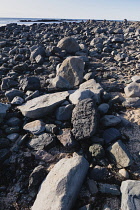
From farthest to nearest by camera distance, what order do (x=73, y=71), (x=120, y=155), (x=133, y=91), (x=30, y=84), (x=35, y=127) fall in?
(x=73, y=71) → (x=30, y=84) → (x=133, y=91) → (x=35, y=127) → (x=120, y=155)

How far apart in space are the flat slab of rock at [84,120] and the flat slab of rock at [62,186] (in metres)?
0.60

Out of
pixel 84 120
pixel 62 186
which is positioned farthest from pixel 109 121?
pixel 62 186

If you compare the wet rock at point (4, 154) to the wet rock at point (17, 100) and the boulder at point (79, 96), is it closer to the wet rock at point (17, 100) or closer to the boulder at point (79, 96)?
the wet rock at point (17, 100)

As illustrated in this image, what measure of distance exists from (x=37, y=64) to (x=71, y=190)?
19.9ft

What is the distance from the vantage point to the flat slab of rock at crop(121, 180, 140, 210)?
2.00m

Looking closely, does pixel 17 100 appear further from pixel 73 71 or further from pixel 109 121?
pixel 109 121

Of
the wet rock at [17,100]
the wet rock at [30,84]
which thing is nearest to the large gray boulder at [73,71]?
the wet rock at [30,84]

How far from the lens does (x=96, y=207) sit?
7.18 ft

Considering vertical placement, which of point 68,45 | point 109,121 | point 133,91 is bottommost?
point 109,121

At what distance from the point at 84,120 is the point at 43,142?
31.6 inches

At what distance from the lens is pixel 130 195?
209 centimetres

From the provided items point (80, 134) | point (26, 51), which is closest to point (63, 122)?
point (80, 134)

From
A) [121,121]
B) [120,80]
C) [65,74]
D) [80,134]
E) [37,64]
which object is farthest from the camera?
[37,64]

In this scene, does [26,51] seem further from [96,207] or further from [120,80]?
[96,207]
